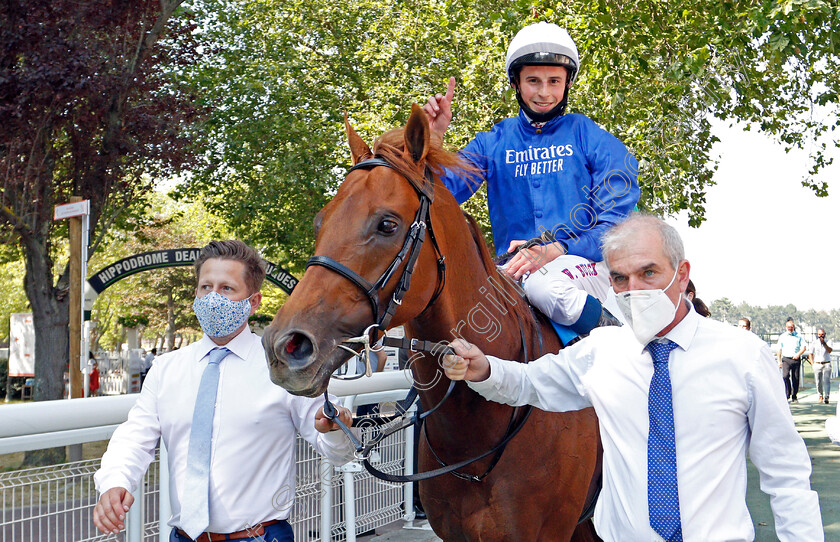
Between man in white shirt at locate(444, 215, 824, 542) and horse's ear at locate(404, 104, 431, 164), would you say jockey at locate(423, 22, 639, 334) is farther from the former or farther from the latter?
man in white shirt at locate(444, 215, 824, 542)

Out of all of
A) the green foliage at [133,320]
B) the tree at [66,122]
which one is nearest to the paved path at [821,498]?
the tree at [66,122]

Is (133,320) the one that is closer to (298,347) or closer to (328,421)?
(328,421)

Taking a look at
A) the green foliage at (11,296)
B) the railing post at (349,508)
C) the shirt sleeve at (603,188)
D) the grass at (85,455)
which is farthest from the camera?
the green foliage at (11,296)

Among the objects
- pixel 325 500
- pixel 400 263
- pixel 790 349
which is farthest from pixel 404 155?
pixel 790 349

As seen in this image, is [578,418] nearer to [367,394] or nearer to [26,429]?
[26,429]

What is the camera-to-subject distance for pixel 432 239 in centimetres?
259

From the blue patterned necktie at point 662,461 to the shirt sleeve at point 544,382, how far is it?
35cm

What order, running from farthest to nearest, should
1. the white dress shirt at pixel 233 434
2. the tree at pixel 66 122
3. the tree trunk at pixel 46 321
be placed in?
the tree trunk at pixel 46 321 < the tree at pixel 66 122 < the white dress shirt at pixel 233 434

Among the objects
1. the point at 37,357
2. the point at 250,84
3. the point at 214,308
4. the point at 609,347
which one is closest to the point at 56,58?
the point at 37,357

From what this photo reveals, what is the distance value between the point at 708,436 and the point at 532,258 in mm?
1213

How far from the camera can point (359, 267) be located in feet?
7.59

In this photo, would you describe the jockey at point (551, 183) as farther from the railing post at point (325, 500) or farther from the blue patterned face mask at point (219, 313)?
the railing post at point (325, 500)

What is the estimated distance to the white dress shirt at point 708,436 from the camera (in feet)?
6.63

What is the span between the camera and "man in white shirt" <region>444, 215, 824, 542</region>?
2033 millimetres
